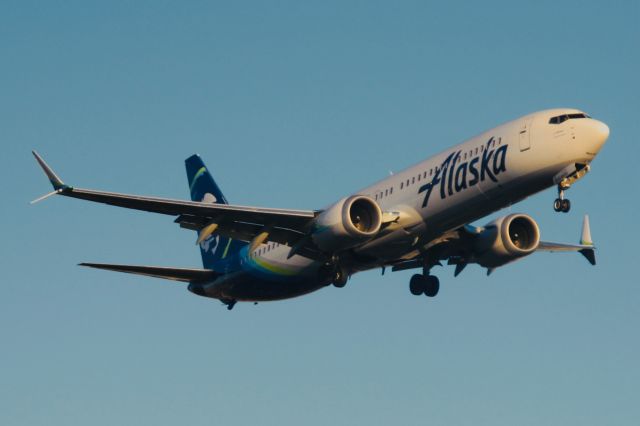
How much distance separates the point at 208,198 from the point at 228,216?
11.8 metres

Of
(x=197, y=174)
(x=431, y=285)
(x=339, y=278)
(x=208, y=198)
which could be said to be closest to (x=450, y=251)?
(x=431, y=285)

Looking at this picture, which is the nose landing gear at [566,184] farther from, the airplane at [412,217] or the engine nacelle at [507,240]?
the engine nacelle at [507,240]

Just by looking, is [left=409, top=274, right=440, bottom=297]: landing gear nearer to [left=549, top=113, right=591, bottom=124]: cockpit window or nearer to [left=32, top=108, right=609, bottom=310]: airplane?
[left=32, top=108, right=609, bottom=310]: airplane

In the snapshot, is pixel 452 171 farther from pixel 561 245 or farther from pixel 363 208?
pixel 561 245

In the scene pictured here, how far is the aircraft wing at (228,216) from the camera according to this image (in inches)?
1624

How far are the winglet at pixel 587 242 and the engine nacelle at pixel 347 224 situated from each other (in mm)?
12564

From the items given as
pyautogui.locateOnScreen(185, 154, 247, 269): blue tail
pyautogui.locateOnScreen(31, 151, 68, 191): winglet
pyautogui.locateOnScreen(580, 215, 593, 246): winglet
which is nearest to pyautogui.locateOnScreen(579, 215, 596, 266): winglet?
Answer: pyautogui.locateOnScreen(580, 215, 593, 246): winglet

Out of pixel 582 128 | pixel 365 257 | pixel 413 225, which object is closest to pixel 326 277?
pixel 365 257

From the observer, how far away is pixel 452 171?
42.3m

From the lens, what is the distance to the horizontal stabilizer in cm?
4569

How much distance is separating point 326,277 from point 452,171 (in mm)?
6946

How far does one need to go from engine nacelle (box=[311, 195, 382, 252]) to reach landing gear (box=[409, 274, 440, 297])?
7399mm

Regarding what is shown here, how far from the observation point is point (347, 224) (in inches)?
1665

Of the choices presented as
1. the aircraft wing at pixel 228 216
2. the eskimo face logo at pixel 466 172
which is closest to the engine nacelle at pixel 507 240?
the eskimo face logo at pixel 466 172
